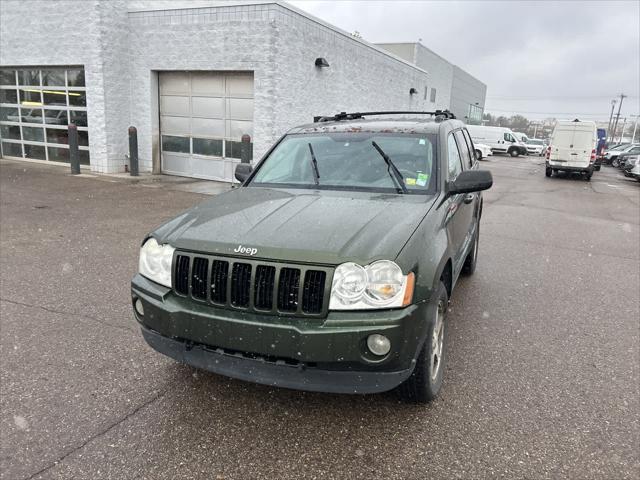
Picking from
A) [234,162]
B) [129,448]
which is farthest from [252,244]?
[234,162]

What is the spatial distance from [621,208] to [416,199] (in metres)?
12.0

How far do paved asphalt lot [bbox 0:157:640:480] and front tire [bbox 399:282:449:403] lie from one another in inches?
4.8

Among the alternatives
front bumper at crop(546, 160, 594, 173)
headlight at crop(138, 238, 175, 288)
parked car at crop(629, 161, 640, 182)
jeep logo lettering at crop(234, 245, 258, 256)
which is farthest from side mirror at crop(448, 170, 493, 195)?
parked car at crop(629, 161, 640, 182)

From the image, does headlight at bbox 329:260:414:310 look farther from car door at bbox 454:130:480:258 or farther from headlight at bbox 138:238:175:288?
car door at bbox 454:130:480:258

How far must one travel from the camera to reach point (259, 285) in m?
2.54

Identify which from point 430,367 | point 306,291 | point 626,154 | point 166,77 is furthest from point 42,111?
point 626,154

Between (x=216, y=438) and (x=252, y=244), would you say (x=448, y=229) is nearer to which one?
(x=252, y=244)

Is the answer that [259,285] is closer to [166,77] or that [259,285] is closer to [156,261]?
Result: [156,261]

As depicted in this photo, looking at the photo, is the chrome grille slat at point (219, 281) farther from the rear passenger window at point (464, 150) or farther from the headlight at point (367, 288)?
the rear passenger window at point (464, 150)

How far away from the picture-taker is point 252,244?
265 cm

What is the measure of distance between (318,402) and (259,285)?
3.36 ft

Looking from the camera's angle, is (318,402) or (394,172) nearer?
(318,402)

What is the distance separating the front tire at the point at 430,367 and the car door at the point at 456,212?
0.57 meters

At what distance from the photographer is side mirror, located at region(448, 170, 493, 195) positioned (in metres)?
3.57
